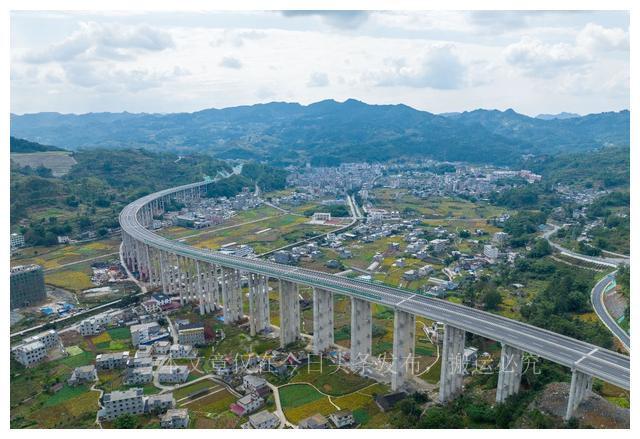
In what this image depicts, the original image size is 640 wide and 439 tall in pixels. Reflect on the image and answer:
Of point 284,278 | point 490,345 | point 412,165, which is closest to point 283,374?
point 284,278

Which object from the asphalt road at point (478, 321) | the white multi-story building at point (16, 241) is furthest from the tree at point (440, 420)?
the white multi-story building at point (16, 241)

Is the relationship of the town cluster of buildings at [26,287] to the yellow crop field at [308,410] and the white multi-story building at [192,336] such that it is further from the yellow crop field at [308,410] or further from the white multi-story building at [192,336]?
the yellow crop field at [308,410]

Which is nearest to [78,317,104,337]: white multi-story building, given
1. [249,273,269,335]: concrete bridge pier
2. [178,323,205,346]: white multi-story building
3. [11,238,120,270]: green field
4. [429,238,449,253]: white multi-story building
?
[178,323,205,346]: white multi-story building

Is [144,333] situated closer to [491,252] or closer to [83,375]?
[83,375]

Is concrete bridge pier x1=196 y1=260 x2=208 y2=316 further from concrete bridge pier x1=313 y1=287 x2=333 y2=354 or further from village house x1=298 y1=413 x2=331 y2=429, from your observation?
village house x1=298 y1=413 x2=331 y2=429

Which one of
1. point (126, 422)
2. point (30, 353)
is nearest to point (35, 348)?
point (30, 353)

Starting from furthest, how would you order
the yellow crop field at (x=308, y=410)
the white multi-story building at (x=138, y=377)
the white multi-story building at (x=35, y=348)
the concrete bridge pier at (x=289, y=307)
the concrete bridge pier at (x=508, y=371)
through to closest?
the concrete bridge pier at (x=289, y=307)
the white multi-story building at (x=35, y=348)
the white multi-story building at (x=138, y=377)
the yellow crop field at (x=308, y=410)
the concrete bridge pier at (x=508, y=371)
